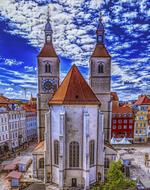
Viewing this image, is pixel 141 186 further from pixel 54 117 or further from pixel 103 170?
pixel 54 117

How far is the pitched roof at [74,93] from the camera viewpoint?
2767 centimetres

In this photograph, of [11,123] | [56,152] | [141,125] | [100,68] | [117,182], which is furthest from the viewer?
[141,125]

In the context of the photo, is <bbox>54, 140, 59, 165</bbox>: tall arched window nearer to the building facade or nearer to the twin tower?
the twin tower

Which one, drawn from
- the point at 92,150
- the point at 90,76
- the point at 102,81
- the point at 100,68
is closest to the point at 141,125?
the point at 102,81

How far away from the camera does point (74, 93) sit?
28.2m

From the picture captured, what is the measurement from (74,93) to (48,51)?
13517mm

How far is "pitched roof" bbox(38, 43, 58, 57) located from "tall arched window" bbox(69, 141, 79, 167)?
57.2 feet

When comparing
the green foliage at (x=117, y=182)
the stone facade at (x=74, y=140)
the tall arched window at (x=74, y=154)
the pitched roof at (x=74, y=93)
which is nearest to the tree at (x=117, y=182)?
the green foliage at (x=117, y=182)

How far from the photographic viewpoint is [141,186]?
81.9 feet

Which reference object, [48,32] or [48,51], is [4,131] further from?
[48,32]

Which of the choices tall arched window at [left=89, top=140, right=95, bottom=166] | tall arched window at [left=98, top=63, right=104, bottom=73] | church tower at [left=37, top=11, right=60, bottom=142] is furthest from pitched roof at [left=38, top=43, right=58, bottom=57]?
tall arched window at [left=89, top=140, right=95, bottom=166]

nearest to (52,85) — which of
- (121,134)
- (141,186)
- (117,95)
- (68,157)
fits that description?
(68,157)

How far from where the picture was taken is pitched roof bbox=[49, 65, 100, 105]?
2767 cm

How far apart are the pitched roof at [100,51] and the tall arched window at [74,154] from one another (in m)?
17.4
